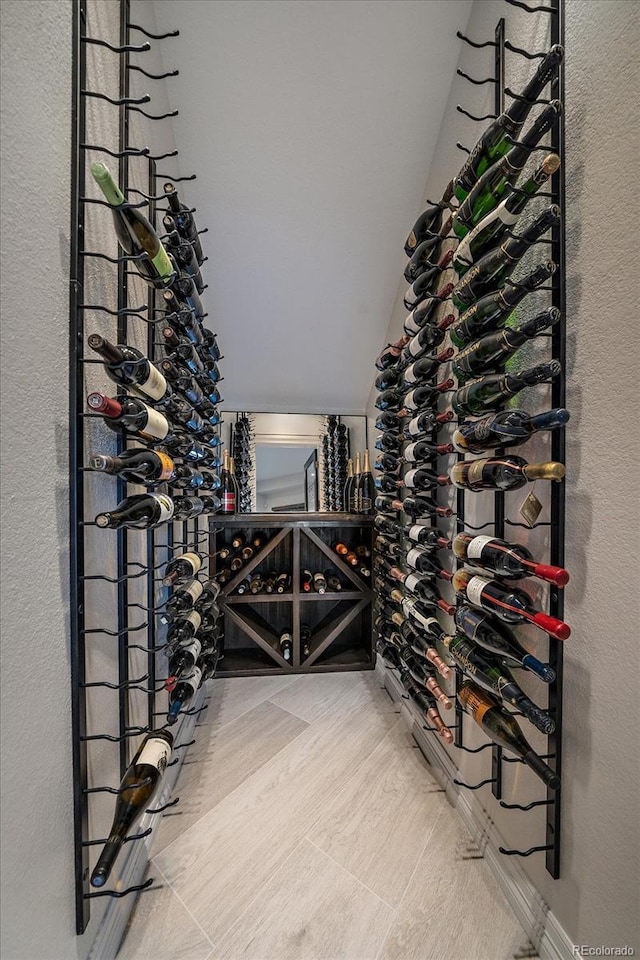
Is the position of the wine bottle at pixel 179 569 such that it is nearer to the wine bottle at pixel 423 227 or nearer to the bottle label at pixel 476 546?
the bottle label at pixel 476 546

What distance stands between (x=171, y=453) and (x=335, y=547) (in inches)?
53.2

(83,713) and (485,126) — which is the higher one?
(485,126)

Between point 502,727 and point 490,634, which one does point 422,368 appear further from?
point 502,727

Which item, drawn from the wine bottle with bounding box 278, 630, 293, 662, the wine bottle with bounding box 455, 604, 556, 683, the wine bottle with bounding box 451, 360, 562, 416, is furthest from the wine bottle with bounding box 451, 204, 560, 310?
the wine bottle with bounding box 278, 630, 293, 662

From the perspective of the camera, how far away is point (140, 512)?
85 centimetres

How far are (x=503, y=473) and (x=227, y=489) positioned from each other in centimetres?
166

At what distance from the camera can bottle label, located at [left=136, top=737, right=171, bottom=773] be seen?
84 cm

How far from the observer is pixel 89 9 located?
79 cm

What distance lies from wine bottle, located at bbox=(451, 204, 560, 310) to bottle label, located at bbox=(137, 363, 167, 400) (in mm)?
820

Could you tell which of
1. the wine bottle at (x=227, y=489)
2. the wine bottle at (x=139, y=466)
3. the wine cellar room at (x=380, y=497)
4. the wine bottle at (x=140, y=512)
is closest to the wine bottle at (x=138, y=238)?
the wine cellar room at (x=380, y=497)

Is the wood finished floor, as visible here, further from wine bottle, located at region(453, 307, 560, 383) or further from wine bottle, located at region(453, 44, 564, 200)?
wine bottle, located at region(453, 44, 564, 200)

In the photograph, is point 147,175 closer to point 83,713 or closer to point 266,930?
point 83,713

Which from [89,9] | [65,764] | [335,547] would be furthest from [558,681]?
[89,9]

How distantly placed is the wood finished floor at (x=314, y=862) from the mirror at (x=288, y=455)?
122cm
